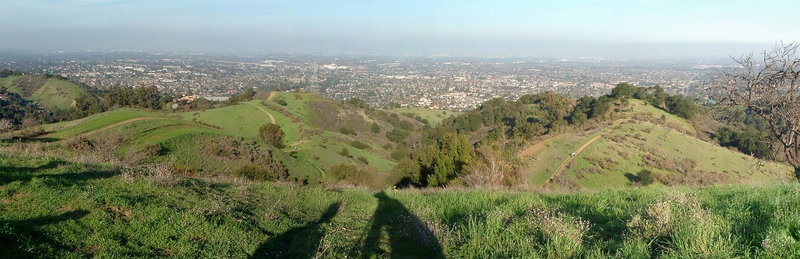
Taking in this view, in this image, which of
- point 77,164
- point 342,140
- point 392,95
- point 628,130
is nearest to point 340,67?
point 392,95

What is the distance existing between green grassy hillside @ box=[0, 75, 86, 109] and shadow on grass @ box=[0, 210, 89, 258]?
53822 millimetres

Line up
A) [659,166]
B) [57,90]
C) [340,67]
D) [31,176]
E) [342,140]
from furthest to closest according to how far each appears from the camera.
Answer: [340,67], [57,90], [342,140], [659,166], [31,176]

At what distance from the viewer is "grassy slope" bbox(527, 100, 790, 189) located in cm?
2039

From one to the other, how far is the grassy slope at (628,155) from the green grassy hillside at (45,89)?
183 ft

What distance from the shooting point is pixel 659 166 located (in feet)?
69.2

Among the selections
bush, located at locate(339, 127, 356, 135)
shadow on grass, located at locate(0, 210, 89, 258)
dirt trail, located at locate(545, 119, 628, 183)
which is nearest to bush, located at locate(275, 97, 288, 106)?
bush, located at locate(339, 127, 356, 135)

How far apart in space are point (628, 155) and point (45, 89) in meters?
69.5

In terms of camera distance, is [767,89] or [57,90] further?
[57,90]

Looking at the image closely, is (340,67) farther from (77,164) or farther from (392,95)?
(77,164)

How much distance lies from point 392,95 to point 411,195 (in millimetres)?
77556

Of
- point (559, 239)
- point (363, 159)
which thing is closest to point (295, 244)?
point (559, 239)

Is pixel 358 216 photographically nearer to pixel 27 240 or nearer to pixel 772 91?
pixel 27 240

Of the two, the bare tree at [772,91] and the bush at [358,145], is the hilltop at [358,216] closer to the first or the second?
the bare tree at [772,91]

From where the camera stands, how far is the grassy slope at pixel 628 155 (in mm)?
20388
